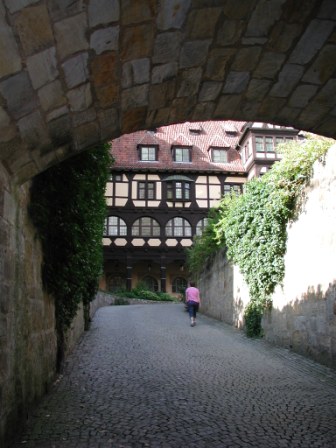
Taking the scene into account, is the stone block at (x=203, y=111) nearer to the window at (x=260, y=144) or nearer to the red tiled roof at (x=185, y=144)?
the window at (x=260, y=144)

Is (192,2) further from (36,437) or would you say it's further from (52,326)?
(52,326)

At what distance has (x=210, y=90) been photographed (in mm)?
3582

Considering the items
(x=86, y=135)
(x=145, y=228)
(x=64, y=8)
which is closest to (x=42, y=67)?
(x=64, y=8)

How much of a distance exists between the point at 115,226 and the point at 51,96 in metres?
26.3

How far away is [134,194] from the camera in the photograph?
2942cm

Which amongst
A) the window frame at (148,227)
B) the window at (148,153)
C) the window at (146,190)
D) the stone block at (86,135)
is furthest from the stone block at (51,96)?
the window at (148,153)

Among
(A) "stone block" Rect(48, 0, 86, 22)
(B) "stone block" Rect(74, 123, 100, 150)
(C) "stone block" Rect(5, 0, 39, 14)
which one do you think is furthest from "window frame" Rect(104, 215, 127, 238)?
(C) "stone block" Rect(5, 0, 39, 14)

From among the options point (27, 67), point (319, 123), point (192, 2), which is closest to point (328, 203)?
point (319, 123)

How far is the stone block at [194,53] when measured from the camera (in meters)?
3.05

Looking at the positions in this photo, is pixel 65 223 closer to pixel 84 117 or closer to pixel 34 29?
pixel 84 117

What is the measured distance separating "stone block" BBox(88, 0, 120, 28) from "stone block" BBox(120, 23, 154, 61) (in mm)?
160

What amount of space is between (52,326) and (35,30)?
4.07 meters

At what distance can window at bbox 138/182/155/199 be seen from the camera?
29.5 m

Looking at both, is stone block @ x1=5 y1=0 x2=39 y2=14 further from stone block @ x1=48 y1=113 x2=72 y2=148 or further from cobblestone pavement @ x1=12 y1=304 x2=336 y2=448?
cobblestone pavement @ x1=12 y1=304 x2=336 y2=448
